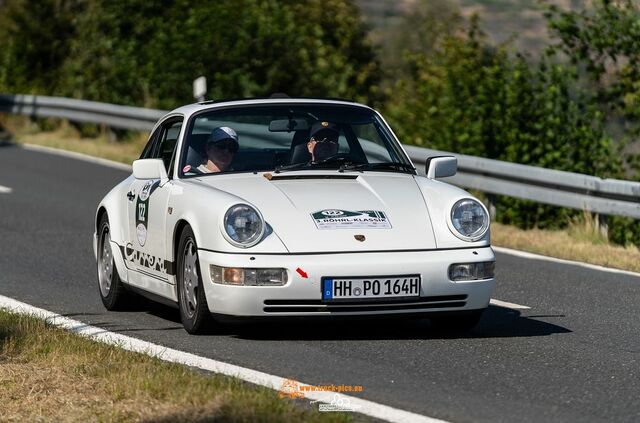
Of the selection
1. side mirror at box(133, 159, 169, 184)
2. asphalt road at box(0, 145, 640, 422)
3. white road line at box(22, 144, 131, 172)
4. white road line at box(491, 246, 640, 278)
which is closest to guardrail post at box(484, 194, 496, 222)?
white road line at box(491, 246, 640, 278)

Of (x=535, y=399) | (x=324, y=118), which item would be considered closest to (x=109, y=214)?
(x=324, y=118)

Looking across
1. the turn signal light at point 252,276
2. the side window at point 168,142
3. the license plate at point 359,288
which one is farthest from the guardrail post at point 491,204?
the turn signal light at point 252,276

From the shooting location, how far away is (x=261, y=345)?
26.7ft

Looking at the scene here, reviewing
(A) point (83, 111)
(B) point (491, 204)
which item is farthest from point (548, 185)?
(A) point (83, 111)

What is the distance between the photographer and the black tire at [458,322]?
8.51 meters

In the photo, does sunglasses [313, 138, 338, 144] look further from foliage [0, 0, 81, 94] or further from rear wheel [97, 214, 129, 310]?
foliage [0, 0, 81, 94]

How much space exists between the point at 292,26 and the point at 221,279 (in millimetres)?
19891

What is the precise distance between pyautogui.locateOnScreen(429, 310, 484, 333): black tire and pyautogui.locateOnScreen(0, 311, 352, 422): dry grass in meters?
1.98

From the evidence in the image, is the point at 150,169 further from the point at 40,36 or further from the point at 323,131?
the point at 40,36

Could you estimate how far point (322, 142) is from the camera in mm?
9383

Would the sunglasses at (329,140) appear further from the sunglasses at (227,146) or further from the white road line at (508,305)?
the white road line at (508,305)

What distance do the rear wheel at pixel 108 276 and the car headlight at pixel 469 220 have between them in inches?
102

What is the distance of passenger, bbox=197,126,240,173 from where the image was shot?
9.24 meters

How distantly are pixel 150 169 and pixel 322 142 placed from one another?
1.09 m
